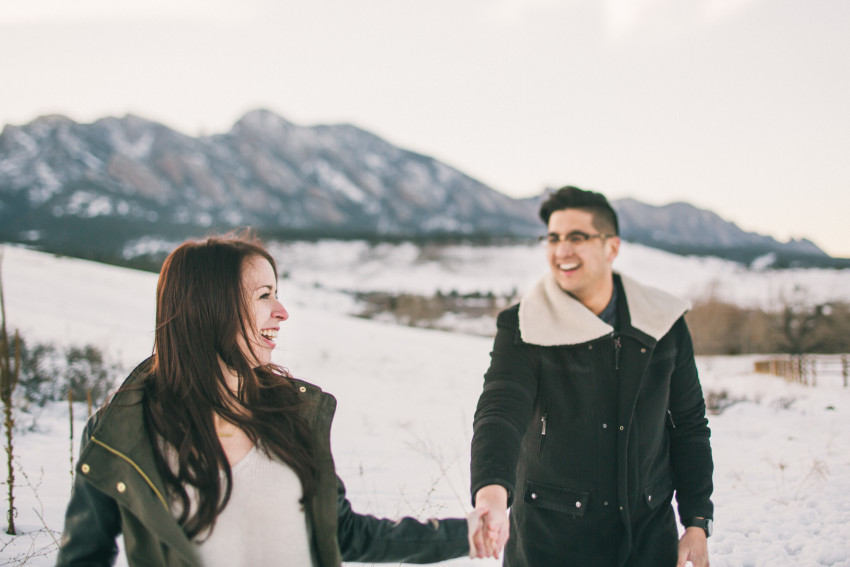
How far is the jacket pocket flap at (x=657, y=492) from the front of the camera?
7.25 feet

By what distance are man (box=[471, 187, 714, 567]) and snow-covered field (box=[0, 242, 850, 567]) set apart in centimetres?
130

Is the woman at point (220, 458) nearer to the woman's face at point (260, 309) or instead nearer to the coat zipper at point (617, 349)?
the woman's face at point (260, 309)

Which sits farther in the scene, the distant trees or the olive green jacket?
the distant trees

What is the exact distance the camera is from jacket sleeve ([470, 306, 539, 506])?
190 cm

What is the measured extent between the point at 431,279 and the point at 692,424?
226ft

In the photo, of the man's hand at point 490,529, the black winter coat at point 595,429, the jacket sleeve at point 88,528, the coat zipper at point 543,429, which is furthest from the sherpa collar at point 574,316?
the jacket sleeve at point 88,528

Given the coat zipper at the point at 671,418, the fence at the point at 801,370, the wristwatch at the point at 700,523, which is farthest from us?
the fence at the point at 801,370

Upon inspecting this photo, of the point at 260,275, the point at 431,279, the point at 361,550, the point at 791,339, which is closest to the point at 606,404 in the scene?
the point at 361,550

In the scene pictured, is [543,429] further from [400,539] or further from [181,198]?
[181,198]

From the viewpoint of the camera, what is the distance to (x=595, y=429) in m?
2.21

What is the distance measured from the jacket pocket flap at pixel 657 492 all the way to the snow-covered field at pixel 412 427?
71.5 inches

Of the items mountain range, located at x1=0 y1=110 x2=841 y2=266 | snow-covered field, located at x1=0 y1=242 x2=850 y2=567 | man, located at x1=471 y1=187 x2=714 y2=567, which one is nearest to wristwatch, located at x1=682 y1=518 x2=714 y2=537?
man, located at x1=471 y1=187 x2=714 y2=567

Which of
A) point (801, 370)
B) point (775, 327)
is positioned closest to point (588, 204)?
point (801, 370)

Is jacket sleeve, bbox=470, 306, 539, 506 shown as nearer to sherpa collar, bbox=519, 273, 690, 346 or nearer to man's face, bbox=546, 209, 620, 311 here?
sherpa collar, bbox=519, 273, 690, 346
